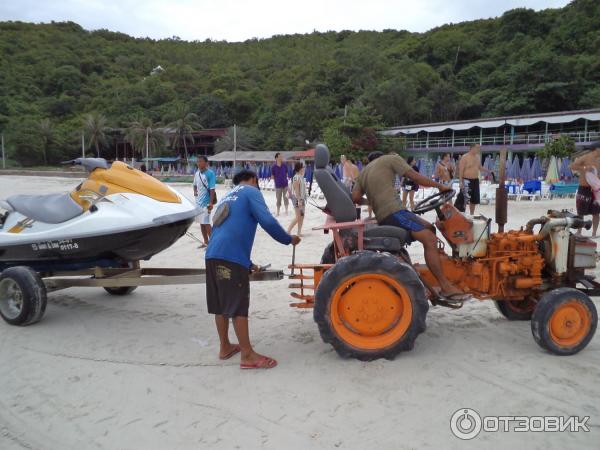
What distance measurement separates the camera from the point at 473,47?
213 feet

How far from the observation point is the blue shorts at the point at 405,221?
13.1ft

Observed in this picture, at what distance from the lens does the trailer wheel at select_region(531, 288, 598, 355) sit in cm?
366

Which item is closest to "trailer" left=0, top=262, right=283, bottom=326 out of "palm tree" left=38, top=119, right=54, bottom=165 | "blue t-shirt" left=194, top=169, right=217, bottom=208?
"blue t-shirt" left=194, top=169, right=217, bottom=208

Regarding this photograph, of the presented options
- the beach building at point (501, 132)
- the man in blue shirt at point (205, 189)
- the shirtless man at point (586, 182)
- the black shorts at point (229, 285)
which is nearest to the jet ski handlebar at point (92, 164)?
the black shorts at point (229, 285)

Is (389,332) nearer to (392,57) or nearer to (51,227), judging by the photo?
(51,227)

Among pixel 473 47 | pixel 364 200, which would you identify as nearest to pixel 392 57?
pixel 473 47

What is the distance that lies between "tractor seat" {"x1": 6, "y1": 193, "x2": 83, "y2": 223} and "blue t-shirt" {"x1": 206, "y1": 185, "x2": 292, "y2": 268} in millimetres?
1850

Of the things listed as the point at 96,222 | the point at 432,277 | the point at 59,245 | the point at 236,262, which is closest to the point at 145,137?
the point at 59,245

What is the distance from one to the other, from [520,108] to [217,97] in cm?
4562

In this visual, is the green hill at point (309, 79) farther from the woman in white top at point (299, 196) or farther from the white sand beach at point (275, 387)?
the white sand beach at point (275, 387)

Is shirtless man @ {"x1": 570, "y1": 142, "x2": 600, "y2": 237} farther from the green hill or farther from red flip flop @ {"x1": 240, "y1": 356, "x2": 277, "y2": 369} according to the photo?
the green hill

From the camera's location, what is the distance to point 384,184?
4109 mm

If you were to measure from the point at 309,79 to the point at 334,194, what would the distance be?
65202 mm

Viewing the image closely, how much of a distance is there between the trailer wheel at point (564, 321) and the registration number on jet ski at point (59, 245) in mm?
4082
